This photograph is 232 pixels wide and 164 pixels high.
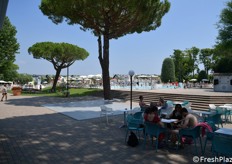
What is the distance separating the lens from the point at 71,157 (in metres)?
5.40

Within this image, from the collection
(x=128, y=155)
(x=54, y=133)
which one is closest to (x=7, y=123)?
(x=54, y=133)

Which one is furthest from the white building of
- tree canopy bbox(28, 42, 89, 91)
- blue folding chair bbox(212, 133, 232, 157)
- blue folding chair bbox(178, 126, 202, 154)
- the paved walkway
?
blue folding chair bbox(212, 133, 232, 157)

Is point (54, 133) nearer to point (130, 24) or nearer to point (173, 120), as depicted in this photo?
point (173, 120)

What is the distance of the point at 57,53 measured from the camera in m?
31.6

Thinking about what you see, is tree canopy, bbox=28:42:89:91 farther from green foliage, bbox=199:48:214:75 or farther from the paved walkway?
green foliage, bbox=199:48:214:75

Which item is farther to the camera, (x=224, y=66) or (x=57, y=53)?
(x=57, y=53)

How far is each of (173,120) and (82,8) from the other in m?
12.1

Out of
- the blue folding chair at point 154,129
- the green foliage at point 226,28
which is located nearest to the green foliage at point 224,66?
the green foliage at point 226,28

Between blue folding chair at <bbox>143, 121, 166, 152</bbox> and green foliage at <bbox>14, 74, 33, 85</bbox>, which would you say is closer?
blue folding chair at <bbox>143, 121, 166, 152</bbox>

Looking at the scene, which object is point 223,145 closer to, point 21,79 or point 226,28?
point 226,28

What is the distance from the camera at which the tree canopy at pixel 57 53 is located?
31328 mm

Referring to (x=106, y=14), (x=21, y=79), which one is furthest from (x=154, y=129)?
(x=21, y=79)

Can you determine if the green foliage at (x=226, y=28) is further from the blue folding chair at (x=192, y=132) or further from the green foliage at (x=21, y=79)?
the green foliage at (x=21, y=79)

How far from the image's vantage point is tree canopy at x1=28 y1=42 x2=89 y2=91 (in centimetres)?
3133
